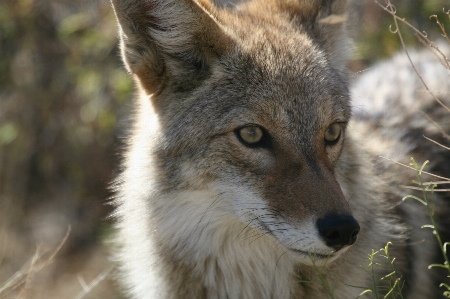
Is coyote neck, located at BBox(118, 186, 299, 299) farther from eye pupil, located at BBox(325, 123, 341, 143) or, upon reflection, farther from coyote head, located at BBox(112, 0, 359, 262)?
eye pupil, located at BBox(325, 123, 341, 143)

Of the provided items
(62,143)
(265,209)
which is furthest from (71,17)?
(265,209)

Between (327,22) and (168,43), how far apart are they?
1190 mm

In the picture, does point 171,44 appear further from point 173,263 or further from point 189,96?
point 173,263

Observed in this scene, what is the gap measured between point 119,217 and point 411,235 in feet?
7.01

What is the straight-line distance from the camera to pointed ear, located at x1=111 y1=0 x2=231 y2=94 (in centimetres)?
379

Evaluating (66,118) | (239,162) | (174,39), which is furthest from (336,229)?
(66,118)

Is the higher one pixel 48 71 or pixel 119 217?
pixel 48 71

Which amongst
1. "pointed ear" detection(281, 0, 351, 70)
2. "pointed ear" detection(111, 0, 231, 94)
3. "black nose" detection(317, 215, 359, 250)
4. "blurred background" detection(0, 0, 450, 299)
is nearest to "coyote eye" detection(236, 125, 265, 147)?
"pointed ear" detection(111, 0, 231, 94)

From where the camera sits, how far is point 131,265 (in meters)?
4.30

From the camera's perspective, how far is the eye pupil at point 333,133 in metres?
3.73

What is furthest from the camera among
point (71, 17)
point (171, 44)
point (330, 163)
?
point (71, 17)

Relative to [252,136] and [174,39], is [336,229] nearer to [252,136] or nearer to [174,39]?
[252,136]

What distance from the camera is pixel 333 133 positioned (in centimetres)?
376

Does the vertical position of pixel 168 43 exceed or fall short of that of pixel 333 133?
it exceeds it
